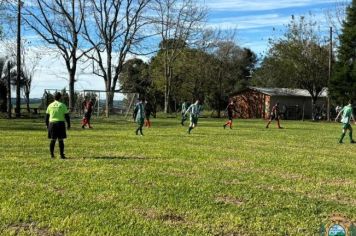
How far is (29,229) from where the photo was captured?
6.68 metres

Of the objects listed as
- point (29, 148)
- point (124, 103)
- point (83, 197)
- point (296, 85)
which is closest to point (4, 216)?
point (83, 197)

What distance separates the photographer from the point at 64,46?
50719 mm

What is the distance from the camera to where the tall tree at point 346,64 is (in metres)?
55.3

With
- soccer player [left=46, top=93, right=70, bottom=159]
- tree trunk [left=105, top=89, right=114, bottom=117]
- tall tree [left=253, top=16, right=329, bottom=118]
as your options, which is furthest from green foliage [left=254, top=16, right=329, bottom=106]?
soccer player [left=46, top=93, right=70, bottom=159]

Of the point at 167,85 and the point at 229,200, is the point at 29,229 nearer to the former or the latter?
the point at 229,200

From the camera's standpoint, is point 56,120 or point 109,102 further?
point 109,102

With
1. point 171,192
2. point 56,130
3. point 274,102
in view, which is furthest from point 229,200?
point 274,102

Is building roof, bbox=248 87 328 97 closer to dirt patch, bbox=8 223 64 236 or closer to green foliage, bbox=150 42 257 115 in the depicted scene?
green foliage, bbox=150 42 257 115

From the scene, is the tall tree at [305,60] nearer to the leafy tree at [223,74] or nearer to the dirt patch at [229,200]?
the leafy tree at [223,74]

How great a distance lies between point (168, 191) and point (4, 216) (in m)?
2.96

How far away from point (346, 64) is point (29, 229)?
54.5m

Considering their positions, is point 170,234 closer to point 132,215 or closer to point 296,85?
point 132,215

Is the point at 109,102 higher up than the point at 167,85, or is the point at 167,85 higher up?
the point at 167,85

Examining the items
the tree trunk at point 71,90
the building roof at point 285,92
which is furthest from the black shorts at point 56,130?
the building roof at point 285,92
